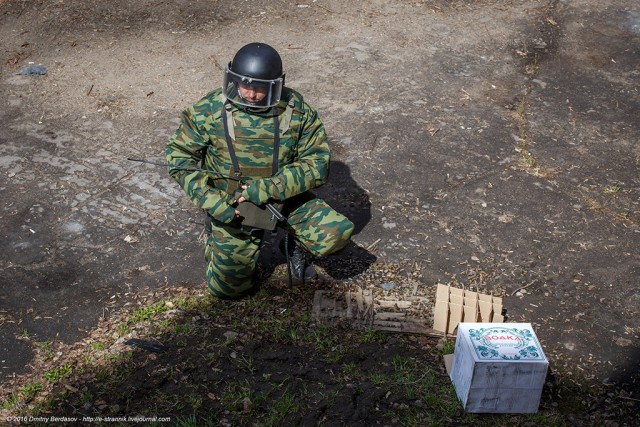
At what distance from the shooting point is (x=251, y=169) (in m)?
5.79

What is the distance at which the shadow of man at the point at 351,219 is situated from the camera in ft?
21.8

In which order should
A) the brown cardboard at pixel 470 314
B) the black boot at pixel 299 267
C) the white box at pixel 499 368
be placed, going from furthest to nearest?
the black boot at pixel 299 267 < the brown cardboard at pixel 470 314 < the white box at pixel 499 368

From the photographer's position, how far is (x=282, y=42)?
10305mm

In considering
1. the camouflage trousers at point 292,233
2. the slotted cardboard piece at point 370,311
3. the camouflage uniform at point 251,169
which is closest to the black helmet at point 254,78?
the camouflage uniform at point 251,169

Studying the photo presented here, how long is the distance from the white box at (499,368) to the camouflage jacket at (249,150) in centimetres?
162

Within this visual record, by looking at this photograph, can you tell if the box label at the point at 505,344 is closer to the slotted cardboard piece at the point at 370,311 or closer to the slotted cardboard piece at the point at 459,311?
the slotted cardboard piece at the point at 459,311

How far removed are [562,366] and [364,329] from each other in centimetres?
146

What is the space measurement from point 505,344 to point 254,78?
2.49 m

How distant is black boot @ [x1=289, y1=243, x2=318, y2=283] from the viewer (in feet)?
21.0

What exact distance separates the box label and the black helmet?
2.17 m

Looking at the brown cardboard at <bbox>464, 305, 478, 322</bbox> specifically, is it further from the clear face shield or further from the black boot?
the clear face shield

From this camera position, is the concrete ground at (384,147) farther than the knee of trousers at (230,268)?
Yes

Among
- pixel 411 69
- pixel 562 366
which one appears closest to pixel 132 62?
pixel 411 69

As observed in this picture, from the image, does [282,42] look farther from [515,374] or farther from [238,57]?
[515,374]
